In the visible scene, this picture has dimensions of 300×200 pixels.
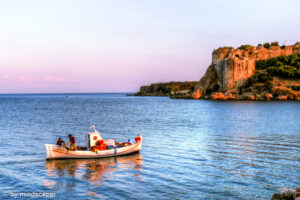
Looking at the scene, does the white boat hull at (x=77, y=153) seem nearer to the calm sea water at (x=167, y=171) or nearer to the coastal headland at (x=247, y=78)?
the calm sea water at (x=167, y=171)

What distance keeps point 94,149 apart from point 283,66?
10322 cm

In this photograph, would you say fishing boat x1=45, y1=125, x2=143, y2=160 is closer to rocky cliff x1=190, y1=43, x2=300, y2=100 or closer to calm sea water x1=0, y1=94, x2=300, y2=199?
calm sea water x1=0, y1=94, x2=300, y2=199

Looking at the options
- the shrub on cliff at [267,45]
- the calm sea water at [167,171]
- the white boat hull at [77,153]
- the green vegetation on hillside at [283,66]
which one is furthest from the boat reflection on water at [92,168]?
the shrub on cliff at [267,45]

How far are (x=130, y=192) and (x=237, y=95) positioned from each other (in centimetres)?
9596

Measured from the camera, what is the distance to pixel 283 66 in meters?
107

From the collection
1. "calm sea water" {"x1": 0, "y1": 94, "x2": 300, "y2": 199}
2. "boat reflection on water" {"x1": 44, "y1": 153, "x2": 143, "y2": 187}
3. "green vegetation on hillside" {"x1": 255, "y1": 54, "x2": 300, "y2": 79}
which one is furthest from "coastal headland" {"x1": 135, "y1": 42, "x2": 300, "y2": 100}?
"boat reflection on water" {"x1": 44, "y1": 153, "x2": 143, "y2": 187}

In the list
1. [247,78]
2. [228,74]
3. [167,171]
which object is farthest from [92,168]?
[247,78]

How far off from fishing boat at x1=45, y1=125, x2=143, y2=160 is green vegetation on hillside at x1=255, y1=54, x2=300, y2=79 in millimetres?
94925

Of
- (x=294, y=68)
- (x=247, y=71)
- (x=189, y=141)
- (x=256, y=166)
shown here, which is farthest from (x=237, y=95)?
(x=256, y=166)

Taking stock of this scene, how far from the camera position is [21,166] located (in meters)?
17.3

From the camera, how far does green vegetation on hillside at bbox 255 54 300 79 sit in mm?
101387

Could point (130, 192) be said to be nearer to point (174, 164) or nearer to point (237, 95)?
point (174, 164)

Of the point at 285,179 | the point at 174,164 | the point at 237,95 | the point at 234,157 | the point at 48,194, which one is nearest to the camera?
the point at 48,194

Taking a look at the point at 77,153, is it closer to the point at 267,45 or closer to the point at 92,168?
the point at 92,168
